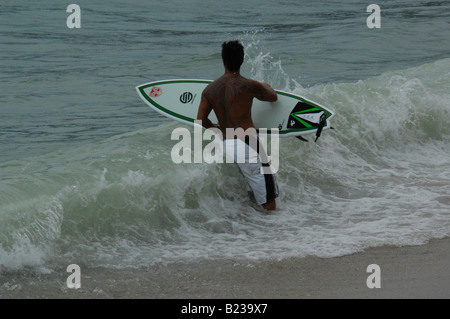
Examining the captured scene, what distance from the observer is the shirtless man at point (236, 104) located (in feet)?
19.2

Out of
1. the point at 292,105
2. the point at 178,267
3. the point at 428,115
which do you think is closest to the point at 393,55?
the point at 428,115

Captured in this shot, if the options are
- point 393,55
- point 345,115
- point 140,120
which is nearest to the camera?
point 345,115

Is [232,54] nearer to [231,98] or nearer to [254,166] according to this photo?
[231,98]

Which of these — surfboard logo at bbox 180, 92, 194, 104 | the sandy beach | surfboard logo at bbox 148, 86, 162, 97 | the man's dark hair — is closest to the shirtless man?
the man's dark hair

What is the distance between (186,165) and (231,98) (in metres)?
1.09

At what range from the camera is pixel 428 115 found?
9.26m

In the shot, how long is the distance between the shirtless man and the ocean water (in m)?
0.37

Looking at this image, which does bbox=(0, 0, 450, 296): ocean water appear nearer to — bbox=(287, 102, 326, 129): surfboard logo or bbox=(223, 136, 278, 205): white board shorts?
bbox=(223, 136, 278, 205): white board shorts

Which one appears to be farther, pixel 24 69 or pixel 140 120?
pixel 24 69

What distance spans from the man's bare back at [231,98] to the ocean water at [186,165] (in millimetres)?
795

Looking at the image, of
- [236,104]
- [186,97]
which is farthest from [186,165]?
[236,104]

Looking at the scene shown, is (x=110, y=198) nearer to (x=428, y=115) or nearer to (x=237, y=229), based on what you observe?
(x=237, y=229)

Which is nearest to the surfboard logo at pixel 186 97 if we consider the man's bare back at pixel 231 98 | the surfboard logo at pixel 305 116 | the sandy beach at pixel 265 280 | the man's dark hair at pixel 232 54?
the surfboard logo at pixel 305 116

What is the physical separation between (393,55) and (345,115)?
6.59 metres
